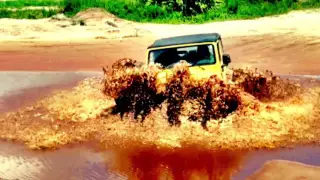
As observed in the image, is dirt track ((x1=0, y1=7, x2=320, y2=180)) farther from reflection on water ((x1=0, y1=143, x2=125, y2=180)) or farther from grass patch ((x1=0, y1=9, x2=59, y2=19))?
grass patch ((x1=0, y1=9, x2=59, y2=19))

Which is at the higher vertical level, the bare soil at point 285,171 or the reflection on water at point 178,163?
the bare soil at point 285,171

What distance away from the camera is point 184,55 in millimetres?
11438

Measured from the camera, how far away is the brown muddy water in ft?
29.1

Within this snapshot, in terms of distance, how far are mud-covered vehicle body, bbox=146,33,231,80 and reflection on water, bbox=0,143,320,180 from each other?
2006mm

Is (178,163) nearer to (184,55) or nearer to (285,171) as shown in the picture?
(285,171)

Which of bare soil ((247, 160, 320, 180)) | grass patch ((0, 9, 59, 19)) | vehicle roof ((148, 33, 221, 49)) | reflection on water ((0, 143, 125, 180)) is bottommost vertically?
grass patch ((0, 9, 59, 19))

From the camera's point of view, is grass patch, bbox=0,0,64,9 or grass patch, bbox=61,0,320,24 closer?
grass patch, bbox=61,0,320,24

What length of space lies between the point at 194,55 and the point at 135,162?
3071 millimetres

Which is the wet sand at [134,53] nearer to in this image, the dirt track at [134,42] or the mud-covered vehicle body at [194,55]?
the dirt track at [134,42]

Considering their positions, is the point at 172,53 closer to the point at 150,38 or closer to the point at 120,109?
the point at 120,109

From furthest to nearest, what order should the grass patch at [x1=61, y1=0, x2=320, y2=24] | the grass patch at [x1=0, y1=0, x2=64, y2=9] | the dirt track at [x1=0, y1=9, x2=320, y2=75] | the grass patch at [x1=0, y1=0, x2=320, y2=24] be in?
the grass patch at [x1=0, y1=0, x2=64, y2=9], the grass patch at [x1=0, y1=0, x2=320, y2=24], the grass patch at [x1=61, y1=0, x2=320, y2=24], the dirt track at [x1=0, y1=9, x2=320, y2=75]

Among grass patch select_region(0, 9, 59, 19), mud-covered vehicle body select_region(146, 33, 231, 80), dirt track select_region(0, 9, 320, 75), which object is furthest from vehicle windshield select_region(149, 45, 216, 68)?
grass patch select_region(0, 9, 59, 19)

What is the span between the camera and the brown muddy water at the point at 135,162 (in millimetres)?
8883

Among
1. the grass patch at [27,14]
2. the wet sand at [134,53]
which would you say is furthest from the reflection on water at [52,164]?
the grass patch at [27,14]
